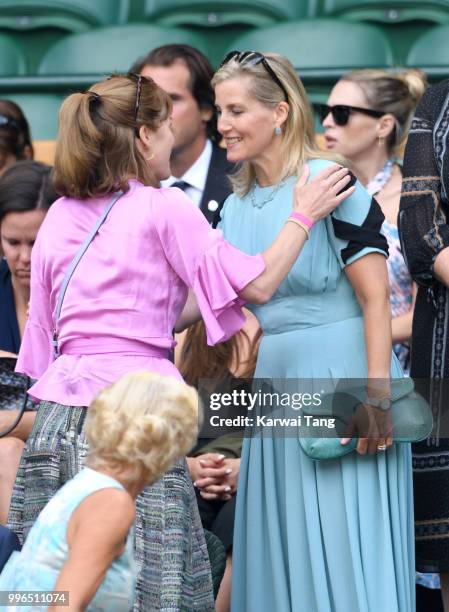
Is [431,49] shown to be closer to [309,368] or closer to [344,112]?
[344,112]

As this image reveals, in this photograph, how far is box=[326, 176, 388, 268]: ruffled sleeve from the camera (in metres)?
2.94

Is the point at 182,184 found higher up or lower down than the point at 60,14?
lower down

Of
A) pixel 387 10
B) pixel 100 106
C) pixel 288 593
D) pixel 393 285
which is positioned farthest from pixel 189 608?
pixel 387 10

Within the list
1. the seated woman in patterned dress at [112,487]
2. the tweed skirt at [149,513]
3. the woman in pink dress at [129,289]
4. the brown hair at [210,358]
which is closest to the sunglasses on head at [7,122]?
the brown hair at [210,358]

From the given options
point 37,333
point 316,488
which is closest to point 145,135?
point 37,333

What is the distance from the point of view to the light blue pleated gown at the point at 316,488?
2885 millimetres

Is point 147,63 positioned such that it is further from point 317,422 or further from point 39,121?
point 317,422

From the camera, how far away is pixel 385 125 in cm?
449

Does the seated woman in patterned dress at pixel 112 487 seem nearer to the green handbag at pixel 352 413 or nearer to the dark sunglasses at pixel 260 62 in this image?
the green handbag at pixel 352 413

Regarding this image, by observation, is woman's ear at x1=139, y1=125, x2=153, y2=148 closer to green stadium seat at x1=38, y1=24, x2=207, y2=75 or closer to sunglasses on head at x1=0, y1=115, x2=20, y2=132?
sunglasses on head at x1=0, y1=115, x2=20, y2=132

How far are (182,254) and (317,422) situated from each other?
0.55 metres

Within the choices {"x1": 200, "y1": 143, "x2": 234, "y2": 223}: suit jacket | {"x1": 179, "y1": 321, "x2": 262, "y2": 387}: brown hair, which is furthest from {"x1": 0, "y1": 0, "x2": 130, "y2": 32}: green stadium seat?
{"x1": 179, "y1": 321, "x2": 262, "y2": 387}: brown hair

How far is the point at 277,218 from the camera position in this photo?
3.03 m

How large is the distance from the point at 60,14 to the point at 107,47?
493mm
